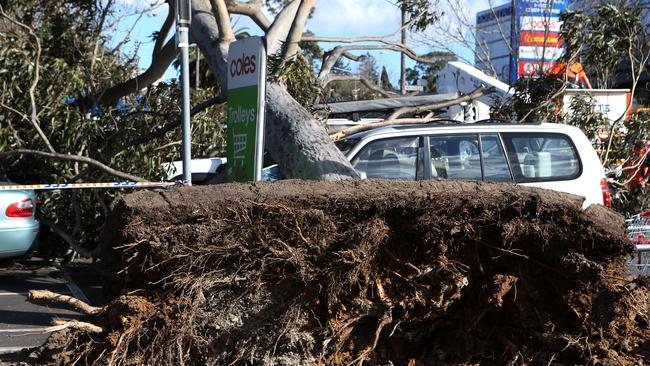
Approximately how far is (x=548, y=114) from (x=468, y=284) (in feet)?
23.7

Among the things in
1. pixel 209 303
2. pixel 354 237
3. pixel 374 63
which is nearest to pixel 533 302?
pixel 354 237

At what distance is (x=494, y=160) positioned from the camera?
8.87 m

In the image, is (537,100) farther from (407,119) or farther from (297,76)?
(297,76)

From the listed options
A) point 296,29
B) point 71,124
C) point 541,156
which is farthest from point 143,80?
point 541,156

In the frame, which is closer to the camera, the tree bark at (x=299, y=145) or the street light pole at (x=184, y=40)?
the street light pole at (x=184, y=40)

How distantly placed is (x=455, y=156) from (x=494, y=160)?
0.45m

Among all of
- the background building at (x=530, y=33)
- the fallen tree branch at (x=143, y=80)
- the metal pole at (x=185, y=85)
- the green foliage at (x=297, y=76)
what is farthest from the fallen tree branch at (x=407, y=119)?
the background building at (x=530, y=33)

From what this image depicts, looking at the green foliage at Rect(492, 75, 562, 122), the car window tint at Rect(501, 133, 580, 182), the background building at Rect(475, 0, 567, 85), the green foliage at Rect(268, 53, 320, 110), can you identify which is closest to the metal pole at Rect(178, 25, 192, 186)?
the green foliage at Rect(268, 53, 320, 110)

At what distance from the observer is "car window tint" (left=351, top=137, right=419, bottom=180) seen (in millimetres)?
8703

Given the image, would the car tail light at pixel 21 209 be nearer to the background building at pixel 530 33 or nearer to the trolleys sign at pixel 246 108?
the trolleys sign at pixel 246 108

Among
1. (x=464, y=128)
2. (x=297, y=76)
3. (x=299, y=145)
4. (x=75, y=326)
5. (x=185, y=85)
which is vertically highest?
(x=297, y=76)

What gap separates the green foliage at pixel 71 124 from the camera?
1080cm

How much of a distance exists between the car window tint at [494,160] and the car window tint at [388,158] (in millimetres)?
789

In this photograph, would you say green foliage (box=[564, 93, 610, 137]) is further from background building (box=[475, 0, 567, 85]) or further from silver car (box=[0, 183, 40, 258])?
silver car (box=[0, 183, 40, 258])
